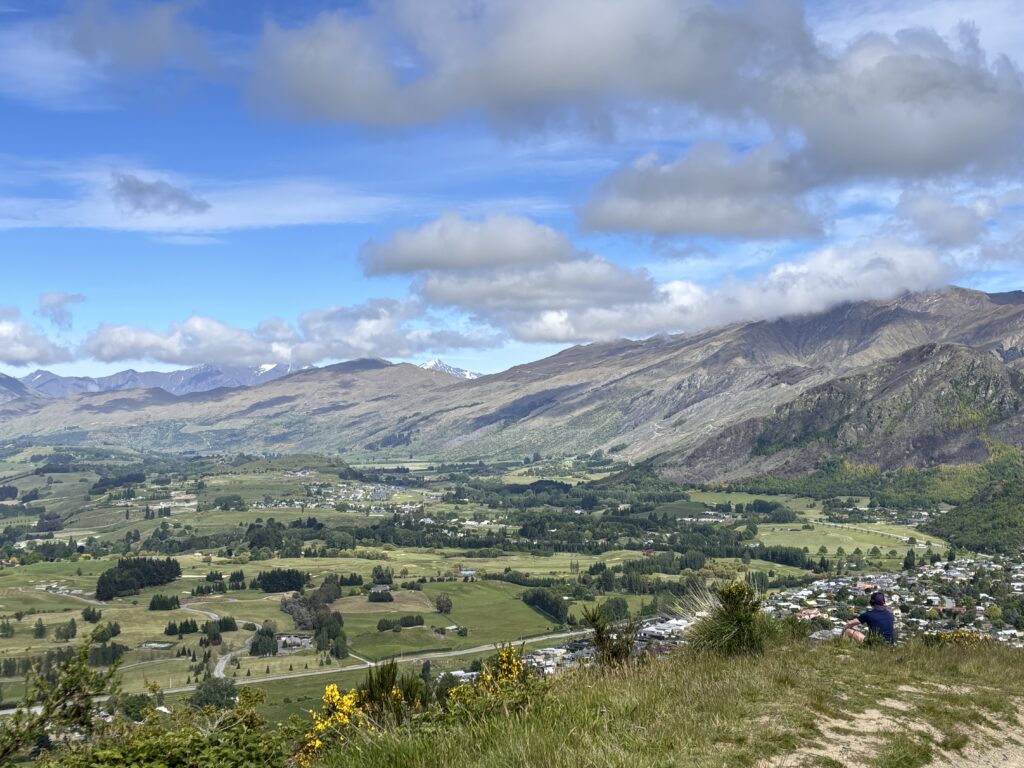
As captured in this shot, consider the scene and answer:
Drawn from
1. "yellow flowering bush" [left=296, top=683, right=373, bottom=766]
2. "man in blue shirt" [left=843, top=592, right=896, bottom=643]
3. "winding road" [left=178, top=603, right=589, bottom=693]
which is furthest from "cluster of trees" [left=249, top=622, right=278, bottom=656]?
"yellow flowering bush" [left=296, top=683, right=373, bottom=766]

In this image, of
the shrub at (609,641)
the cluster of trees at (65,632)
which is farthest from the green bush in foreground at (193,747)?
the cluster of trees at (65,632)

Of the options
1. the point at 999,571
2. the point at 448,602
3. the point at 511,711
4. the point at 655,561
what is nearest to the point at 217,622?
the point at 448,602

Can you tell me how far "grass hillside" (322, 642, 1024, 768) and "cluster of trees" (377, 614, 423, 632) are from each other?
405ft

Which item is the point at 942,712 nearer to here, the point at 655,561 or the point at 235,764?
the point at 235,764

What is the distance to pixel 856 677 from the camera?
18516 millimetres

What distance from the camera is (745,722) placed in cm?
1404

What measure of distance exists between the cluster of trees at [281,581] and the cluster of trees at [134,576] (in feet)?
67.0

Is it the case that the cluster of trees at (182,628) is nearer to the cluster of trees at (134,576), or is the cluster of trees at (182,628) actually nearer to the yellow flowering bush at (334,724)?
the cluster of trees at (134,576)

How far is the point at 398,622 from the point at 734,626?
125200mm

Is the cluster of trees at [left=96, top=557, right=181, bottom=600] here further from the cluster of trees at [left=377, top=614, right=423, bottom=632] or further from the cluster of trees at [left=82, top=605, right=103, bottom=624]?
the cluster of trees at [left=377, top=614, right=423, bottom=632]

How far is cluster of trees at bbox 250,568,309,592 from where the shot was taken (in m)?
173

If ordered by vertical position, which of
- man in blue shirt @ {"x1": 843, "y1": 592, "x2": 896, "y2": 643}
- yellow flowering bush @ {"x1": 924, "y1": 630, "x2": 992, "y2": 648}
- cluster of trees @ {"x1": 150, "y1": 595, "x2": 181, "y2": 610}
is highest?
man in blue shirt @ {"x1": 843, "y1": 592, "x2": 896, "y2": 643}

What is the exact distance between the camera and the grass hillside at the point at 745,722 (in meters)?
11.6

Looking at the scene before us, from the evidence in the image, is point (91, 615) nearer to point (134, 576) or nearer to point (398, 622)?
point (134, 576)
